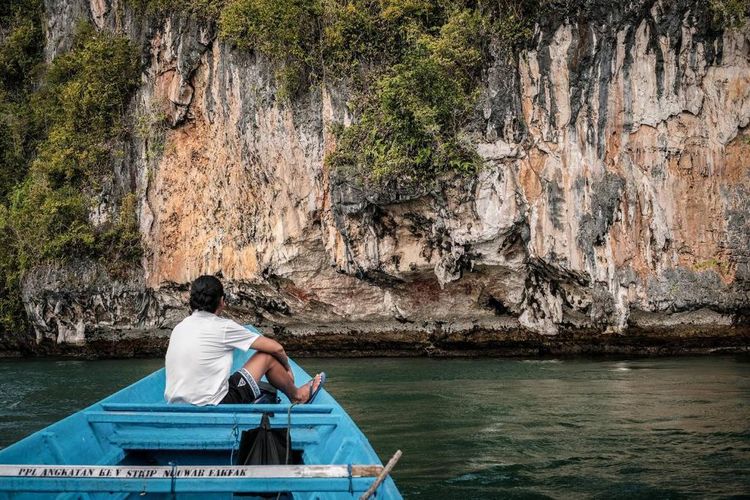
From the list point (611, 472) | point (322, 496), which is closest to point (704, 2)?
point (611, 472)

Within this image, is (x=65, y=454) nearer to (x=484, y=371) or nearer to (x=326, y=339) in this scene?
(x=484, y=371)

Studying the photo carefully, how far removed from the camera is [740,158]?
11.9 m

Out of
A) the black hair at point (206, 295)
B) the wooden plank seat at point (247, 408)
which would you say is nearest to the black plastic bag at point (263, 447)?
the wooden plank seat at point (247, 408)

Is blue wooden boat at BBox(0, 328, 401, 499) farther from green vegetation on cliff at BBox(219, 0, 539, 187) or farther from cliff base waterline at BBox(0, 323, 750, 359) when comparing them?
cliff base waterline at BBox(0, 323, 750, 359)

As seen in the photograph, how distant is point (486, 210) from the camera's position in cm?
1273

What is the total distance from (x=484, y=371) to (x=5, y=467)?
9267 mm

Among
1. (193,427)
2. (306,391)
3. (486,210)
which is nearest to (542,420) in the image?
(306,391)

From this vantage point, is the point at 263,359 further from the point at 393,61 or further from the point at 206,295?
the point at 393,61

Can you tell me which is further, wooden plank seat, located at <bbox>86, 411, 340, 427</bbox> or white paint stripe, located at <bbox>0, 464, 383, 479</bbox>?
wooden plank seat, located at <bbox>86, 411, 340, 427</bbox>

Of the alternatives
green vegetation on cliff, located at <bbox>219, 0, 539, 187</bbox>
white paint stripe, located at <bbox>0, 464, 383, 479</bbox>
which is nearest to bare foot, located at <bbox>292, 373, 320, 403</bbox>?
A: white paint stripe, located at <bbox>0, 464, 383, 479</bbox>

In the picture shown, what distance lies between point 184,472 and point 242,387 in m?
1.33

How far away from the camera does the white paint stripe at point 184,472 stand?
262 cm

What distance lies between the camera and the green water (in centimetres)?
452

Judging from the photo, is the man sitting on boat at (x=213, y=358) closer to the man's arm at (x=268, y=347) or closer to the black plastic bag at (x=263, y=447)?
the man's arm at (x=268, y=347)
